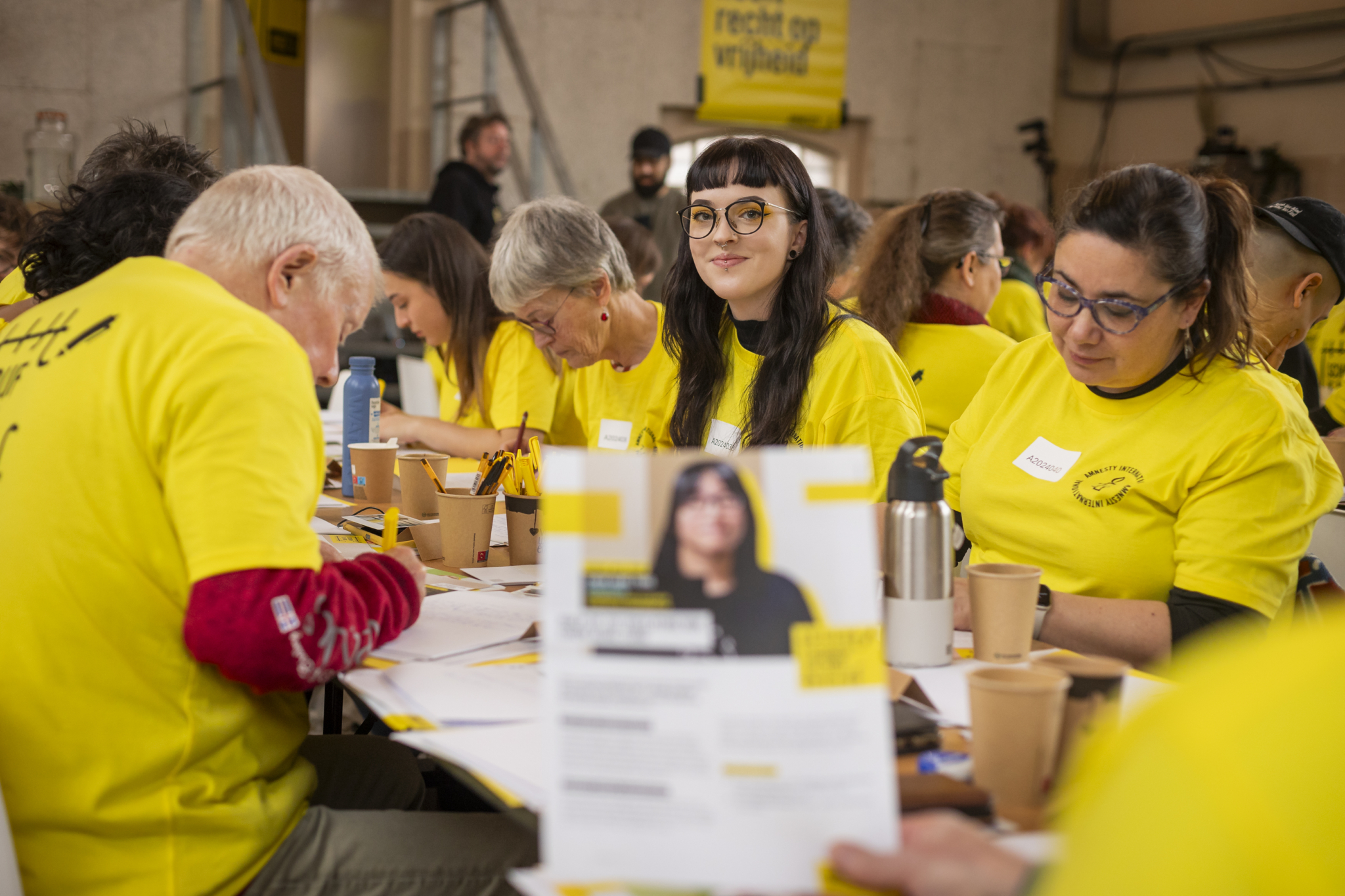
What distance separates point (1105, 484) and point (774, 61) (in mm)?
7478

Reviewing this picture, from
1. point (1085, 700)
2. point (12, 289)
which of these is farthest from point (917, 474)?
point (12, 289)

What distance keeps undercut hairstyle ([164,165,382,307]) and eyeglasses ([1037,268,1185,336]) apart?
1.08 metres

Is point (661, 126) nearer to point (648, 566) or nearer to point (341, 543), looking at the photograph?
Result: point (341, 543)

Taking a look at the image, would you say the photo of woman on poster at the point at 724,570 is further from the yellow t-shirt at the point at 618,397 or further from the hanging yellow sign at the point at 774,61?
the hanging yellow sign at the point at 774,61

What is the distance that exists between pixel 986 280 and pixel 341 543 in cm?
216

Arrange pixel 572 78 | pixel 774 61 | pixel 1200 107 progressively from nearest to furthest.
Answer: pixel 572 78 → pixel 774 61 → pixel 1200 107

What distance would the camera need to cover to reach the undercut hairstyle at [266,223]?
54.1 inches

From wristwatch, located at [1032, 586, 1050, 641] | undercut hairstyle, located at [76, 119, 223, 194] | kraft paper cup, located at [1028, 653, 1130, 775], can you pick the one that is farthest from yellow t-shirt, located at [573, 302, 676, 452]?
kraft paper cup, located at [1028, 653, 1130, 775]

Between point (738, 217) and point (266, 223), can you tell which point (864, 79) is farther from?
point (266, 223)

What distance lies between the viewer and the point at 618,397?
294 cm

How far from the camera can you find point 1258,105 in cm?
875

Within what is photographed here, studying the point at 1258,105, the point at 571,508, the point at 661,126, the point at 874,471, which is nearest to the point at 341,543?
the point at 874,471

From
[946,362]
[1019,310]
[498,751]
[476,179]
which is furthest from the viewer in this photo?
[476,179]

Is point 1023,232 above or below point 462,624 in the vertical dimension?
above
